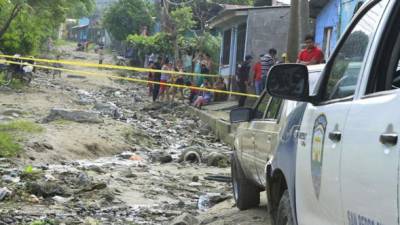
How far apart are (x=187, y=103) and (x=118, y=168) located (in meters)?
13.6

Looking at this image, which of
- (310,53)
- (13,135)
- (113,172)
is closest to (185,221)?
→ (113,172)

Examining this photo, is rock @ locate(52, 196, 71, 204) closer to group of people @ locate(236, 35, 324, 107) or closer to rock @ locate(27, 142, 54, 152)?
group of people @ locate(236, 35, 324, 107)

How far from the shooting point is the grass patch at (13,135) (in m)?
11.3

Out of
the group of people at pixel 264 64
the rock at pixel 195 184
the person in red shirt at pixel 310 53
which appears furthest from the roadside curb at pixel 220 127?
the rock at pixel 195 184

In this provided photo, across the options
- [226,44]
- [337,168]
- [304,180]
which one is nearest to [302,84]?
[304,180]

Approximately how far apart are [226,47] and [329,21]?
10.9 meters

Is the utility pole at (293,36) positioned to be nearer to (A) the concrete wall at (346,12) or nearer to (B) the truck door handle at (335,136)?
(A) the concrete wall at (346,12)

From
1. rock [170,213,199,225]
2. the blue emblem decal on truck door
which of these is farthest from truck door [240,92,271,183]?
the blue emblem decal on truck door

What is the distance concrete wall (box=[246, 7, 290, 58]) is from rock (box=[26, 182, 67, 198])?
15904 mm

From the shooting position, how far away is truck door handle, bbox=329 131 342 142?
2.90 metres

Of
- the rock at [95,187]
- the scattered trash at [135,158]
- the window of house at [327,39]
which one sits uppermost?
the window of house at [327,39]

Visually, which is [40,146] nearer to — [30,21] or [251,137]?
[251,137]

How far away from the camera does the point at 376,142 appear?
94.6 inches

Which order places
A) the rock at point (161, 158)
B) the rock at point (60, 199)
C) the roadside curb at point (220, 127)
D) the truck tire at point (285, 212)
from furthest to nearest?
the roadside curb at point (220, 127) < the rock at point (161, 158) < the rock at point (60, 199) < the truck tire at point (285, 212)
